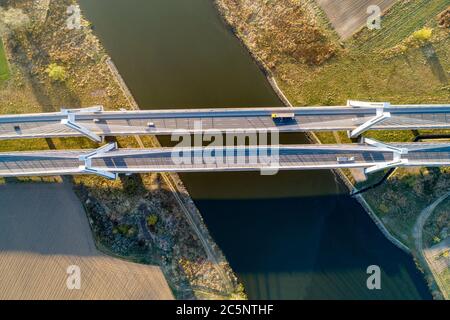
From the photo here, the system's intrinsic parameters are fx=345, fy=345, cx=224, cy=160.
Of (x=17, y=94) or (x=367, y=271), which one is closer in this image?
(x=367, y=271)

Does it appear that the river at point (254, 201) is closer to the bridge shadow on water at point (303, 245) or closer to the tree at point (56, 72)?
the bridge shadow on water at point (303, 245)

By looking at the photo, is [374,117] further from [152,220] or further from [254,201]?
[152,220]

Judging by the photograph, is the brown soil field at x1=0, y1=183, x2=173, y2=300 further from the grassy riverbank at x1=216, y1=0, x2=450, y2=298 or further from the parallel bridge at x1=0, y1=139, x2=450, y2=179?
the grassy riverbank at x1=216, y1=0, x2=450, y2=298

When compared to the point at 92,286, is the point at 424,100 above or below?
above

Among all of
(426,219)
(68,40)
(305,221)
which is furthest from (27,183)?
(426,219)

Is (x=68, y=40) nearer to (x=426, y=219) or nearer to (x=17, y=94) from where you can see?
(x=17, y=94)

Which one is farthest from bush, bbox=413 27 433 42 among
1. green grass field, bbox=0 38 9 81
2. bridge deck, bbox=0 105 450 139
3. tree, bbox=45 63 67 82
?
green grass field, bbox=0 38 9 81
